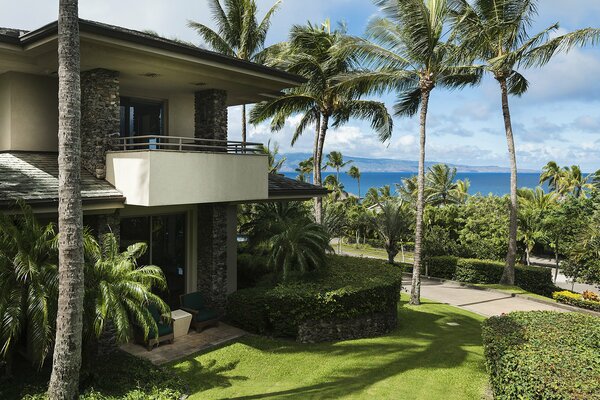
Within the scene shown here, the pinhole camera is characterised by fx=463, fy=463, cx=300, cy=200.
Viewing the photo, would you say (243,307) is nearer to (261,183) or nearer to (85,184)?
(261,183)

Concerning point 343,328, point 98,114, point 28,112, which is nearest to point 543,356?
point 343,328

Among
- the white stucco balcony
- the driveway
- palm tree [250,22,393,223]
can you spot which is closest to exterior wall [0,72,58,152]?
the white stucco balcony

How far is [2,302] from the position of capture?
814 centimetres

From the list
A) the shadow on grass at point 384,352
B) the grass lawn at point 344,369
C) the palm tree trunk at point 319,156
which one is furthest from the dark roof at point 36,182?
the palm tree trunk at point 319,156

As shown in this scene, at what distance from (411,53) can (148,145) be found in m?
10.8

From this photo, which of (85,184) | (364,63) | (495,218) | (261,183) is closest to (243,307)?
(261,183)

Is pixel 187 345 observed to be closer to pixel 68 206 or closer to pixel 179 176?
pixel 179 176

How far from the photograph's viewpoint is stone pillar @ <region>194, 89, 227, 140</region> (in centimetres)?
1530

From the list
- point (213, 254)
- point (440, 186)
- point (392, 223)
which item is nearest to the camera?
point (213, 254)

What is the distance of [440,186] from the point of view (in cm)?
5444

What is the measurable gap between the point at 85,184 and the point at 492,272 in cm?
2476

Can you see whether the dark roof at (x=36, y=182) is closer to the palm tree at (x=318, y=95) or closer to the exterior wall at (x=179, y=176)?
the exterior wall at (x=179, y=176)

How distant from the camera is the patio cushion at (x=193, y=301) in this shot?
1430cm

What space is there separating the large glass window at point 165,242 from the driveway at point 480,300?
1263 centimetres
